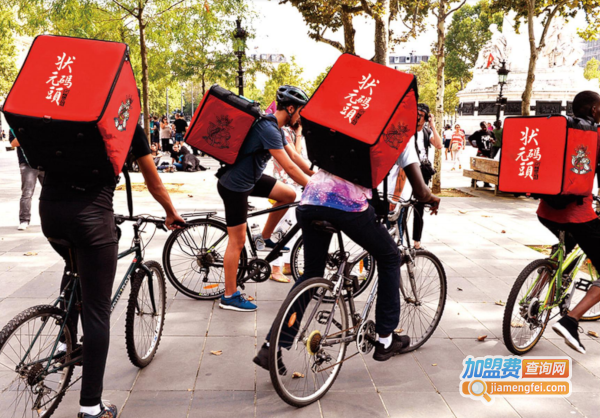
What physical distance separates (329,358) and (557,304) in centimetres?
202

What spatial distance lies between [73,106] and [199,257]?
2818 millimetres

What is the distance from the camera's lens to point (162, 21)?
14.7 metres

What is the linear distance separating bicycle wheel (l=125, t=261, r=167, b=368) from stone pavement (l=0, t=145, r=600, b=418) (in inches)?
5.3

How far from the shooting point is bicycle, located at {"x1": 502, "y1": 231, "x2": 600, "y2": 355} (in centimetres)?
402

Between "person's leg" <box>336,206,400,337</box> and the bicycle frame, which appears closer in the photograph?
"person's leg" <box>336,206,400,337</box>

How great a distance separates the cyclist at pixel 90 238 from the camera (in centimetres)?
270

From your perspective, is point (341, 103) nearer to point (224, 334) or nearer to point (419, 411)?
point (419, 411)

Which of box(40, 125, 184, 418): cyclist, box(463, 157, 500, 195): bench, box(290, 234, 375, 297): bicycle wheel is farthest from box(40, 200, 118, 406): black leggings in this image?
box(463, 157, 500, 195): bench

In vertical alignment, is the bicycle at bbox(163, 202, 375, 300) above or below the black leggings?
below

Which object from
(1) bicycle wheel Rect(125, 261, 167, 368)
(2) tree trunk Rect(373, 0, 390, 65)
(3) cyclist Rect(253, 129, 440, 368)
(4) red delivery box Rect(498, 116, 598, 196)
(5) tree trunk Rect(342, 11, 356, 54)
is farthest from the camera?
(5) tree trunk Rect(342, 11, 356, 54)

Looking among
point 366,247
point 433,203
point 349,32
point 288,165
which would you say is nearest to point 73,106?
point 366,247

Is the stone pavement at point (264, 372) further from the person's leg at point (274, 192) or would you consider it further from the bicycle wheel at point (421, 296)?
the person's leg at point (274, 192)

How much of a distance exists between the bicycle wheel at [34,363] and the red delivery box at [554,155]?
3013mm

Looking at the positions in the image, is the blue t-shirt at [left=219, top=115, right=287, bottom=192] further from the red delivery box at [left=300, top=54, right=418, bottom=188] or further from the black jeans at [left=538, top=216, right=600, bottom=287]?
the black jeans at [left=538, top=216, right=600, bottom=287]
